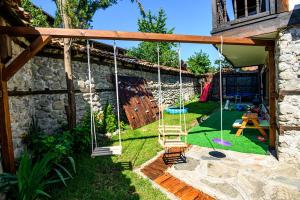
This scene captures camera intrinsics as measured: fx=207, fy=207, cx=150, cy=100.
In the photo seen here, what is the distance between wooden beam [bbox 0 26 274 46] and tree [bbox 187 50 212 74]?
54.7 ft

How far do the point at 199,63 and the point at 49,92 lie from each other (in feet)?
59.1

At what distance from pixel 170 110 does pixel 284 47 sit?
27.1 ft

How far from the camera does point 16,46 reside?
15.1ft

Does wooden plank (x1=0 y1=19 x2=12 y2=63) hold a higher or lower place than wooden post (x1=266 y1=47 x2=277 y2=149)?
higher

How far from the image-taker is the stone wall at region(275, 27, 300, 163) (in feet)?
14.4

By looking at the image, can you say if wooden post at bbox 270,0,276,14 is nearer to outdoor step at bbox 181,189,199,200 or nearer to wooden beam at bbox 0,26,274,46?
→ wooden beam at bbox 0,26,274,46

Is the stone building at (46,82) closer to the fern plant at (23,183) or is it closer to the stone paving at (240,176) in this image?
the fern plant at (23,183)

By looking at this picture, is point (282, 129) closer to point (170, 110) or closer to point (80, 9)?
point (80, 9)

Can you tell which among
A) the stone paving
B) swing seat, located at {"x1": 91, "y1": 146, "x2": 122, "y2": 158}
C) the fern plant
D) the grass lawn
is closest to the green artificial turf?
the stone paving

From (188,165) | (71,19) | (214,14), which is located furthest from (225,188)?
(71,19)

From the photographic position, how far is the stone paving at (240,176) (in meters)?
3.53

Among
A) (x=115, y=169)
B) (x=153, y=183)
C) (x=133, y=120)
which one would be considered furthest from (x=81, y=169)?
(x=133, y=120)

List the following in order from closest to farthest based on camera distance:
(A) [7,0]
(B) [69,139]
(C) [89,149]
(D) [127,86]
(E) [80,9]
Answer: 1. (A) [7,0]
2. (B) [69,139]
3. (C) [89,149]
4. (E) [80,9]
5. (D) [127,86]

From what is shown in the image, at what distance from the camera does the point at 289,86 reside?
448 cm
